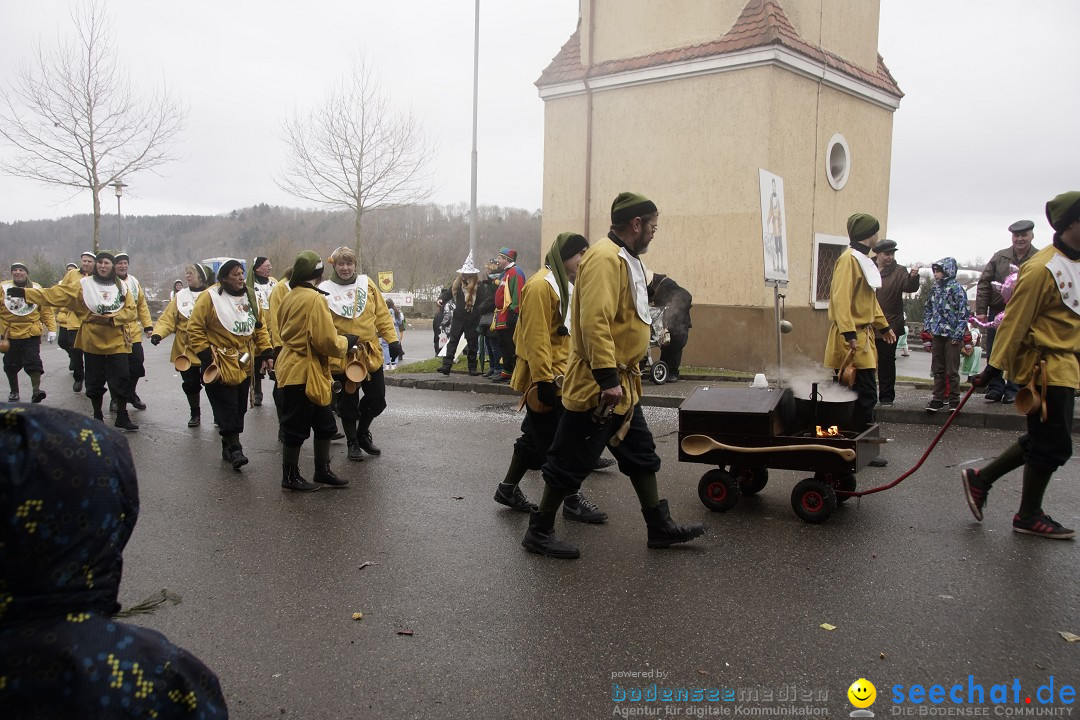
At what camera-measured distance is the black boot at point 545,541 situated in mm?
4598

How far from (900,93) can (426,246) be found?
36621 millimetres

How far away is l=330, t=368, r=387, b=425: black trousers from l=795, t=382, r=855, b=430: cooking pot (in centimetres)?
359

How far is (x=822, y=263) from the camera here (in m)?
14.9

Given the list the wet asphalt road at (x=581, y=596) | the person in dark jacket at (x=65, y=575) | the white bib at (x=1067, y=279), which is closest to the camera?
the person in dark jacket at (x=65, y=575)

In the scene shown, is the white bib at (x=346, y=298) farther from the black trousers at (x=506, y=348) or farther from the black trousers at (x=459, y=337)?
the black trousers at (x=459, y=337)

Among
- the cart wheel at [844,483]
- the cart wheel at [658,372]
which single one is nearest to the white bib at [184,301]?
the cart wheel at [658,372]

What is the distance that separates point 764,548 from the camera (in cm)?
471

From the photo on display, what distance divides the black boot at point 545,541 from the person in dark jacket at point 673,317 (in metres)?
7.67

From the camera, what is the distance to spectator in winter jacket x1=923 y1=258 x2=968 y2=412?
9.20 m

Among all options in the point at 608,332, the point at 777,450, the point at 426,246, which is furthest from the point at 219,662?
the point at 426,246

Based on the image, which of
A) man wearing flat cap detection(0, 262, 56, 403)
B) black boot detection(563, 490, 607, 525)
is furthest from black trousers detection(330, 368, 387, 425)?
man wearing flat cap detection(0, 262, 56, 403)

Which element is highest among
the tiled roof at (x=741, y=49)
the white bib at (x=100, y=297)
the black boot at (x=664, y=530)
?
the tiled roof at (x=741, y=49)

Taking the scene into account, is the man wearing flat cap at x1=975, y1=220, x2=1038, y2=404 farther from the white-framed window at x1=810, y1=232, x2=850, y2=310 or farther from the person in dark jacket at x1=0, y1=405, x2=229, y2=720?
the person in dark jacket at x1=0, y1=405, x2=229, y2=720

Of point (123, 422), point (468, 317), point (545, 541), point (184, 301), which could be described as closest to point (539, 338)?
point (545, 541)
